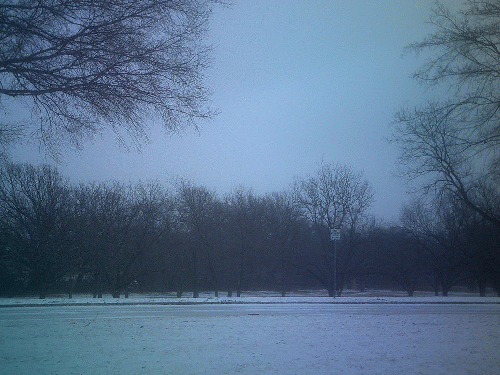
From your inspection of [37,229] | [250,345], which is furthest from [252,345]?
[37,229]

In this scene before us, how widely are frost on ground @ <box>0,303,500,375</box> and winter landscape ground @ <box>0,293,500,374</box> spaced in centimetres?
2

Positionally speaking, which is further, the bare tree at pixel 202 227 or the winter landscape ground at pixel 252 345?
the bare tree at pixel 202 227

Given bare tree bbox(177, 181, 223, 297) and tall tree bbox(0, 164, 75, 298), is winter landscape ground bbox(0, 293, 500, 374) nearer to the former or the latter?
tall tree bbox(0, 164, 75, 298)

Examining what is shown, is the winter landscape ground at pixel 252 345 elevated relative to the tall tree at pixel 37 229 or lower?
lower

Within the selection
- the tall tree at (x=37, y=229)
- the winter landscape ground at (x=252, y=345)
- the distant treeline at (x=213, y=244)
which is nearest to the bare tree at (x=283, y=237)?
the distant treeline at (x=213, y=244)

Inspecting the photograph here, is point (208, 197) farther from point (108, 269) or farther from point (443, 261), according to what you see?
point (443, 261)

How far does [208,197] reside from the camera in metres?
45.2

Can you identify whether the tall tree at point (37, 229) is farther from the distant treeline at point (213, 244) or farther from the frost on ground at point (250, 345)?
the frost on ground at point (250, 345)

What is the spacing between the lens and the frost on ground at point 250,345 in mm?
8242

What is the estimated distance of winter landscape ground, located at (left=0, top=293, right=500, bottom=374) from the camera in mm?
8258

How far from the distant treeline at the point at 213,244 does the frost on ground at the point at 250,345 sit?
1710cm

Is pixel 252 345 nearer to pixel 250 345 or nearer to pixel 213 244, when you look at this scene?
pixel 250 345

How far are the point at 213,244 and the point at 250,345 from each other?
31202mm

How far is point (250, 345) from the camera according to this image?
1034 centimetres
